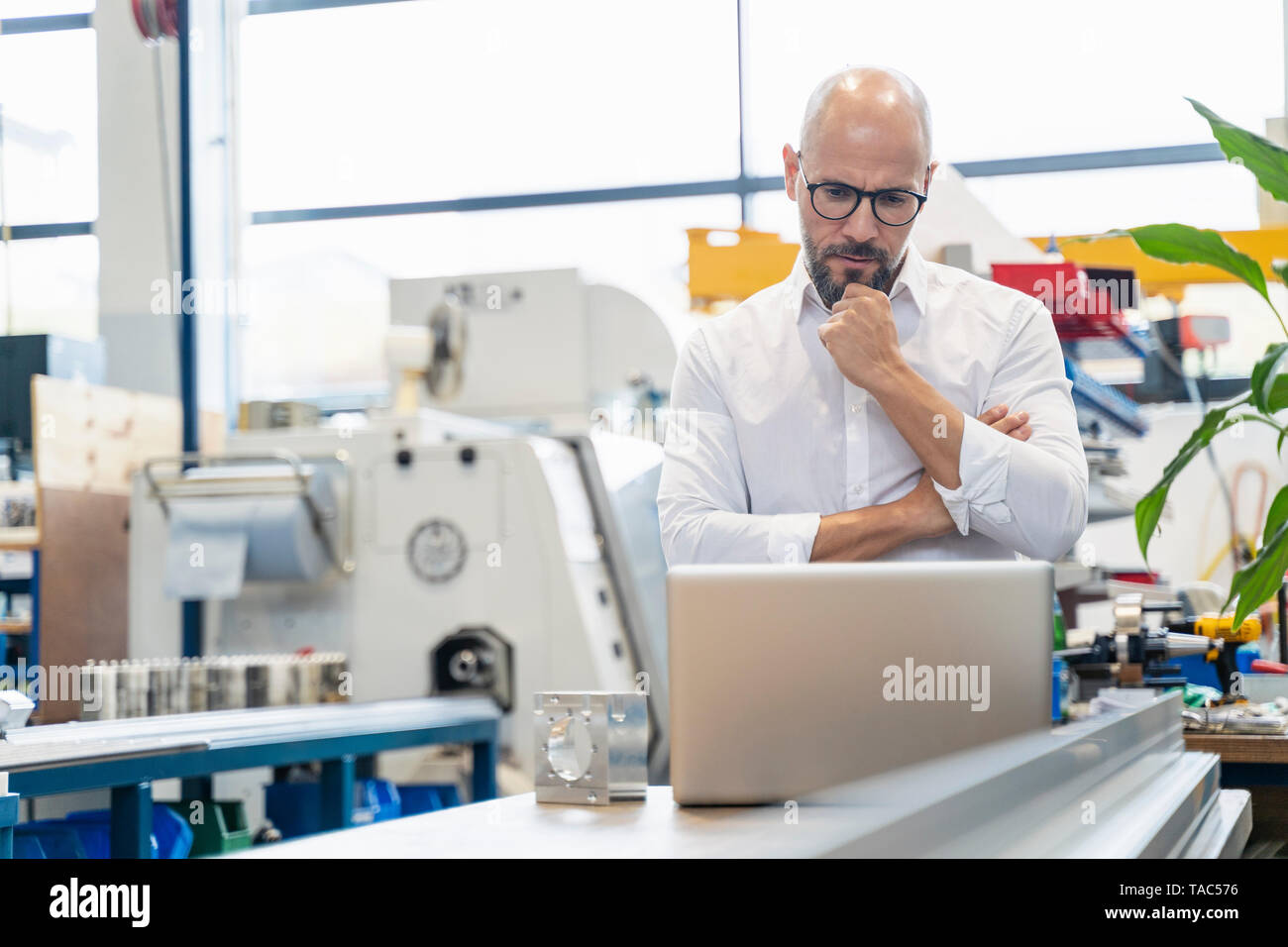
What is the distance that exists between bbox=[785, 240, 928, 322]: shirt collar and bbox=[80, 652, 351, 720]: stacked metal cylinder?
6.91 ft

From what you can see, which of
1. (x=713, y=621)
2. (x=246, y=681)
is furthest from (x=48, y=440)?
(x=713, y=621)

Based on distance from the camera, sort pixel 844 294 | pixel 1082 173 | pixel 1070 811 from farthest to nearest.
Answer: pixel 1082 173
pixel 844 294
pixel 1070 811

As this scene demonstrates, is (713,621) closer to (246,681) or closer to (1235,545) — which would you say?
(246,681)

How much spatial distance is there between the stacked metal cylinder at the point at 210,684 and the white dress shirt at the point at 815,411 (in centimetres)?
201

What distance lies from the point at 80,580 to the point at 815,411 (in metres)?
3.09

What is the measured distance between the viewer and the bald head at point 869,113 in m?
1.37

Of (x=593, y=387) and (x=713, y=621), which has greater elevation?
(x=593, y=387)

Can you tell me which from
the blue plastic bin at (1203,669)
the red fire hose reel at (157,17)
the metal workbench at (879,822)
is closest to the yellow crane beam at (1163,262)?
the blue plastic bin at (1203,669)

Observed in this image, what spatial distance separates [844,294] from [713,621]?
2.12 feet

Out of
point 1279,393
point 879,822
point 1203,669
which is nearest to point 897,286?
point 1279,393

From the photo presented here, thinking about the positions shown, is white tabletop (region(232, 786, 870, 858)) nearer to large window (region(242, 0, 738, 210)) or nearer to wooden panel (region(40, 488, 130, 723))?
wooden panel (region(40, 488, 130, 723))

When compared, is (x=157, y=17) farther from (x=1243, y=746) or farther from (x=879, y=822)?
(x=879, y=822)

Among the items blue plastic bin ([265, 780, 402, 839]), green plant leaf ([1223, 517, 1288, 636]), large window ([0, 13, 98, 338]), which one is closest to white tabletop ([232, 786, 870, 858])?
green plant leaf ([1223, 517, 1288, 636])
